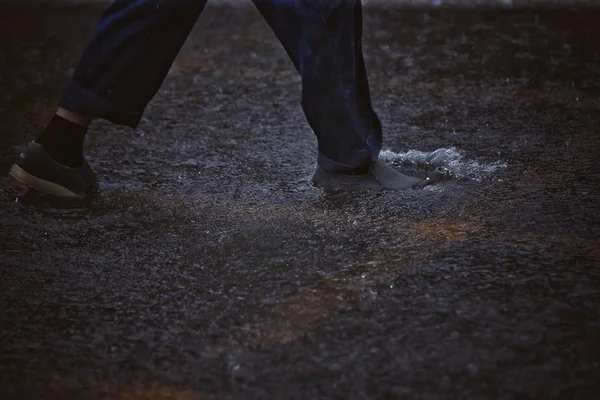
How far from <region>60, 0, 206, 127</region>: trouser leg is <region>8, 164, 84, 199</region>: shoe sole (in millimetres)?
243

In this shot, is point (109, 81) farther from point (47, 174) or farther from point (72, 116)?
point (47, 174)

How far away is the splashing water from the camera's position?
3398mm

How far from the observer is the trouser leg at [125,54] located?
123 inches

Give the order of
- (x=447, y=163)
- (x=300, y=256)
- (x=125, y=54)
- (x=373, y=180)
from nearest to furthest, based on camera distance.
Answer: (x=300, y=256), (x=125, y=54), (x=373, y=180), (x=447, y=163)

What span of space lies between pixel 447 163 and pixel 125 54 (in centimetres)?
113

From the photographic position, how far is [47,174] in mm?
3193

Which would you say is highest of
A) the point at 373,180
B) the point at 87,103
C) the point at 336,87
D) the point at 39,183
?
the point at 336,87

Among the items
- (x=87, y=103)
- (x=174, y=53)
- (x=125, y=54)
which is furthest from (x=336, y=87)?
(x=87, y=103)

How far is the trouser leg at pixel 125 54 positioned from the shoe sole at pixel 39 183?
0.80ft

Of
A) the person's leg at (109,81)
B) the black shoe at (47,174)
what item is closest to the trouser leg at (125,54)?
the person's leg at (109,81)

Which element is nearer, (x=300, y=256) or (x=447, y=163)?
(x=300, y=256)

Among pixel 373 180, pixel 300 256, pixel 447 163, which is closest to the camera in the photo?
pixel 300 256

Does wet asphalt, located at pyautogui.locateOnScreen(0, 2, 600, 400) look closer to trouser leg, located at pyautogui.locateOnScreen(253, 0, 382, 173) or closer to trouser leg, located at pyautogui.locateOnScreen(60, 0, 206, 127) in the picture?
trouser leg, located at pyautogui.locateOnScreen(253, 0, 382, 173)

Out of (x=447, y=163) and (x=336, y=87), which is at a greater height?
(x=336, y=87)
